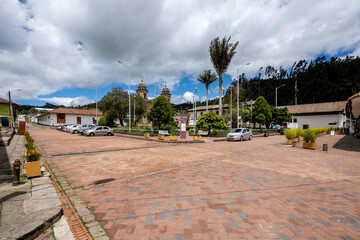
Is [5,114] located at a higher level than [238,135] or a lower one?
higher

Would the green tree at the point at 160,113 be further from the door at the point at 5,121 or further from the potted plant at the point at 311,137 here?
the door at the point at 5,121

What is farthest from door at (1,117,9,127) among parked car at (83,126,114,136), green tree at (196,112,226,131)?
green tree at (196,112,226,131)

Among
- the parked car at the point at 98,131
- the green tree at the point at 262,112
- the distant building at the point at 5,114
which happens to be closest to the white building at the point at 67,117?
the distant building at the point at 5,114

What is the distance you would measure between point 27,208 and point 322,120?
49892mm

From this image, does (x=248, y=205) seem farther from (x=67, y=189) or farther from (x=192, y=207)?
(x=67, y=189)

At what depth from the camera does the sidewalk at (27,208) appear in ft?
8.91

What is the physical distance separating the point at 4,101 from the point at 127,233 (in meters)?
42.7

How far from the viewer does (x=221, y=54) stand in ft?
80.0

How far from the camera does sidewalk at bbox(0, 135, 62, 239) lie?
8.91ft

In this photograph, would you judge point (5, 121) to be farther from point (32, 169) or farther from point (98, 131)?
point (32, 169)

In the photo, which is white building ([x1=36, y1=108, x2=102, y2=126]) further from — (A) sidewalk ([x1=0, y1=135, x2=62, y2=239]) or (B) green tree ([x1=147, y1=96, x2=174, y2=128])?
(A) sidewalk ([x1=0, y1=135, x2=62, y2=239])

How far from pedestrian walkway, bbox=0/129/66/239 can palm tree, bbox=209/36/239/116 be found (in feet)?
73.4

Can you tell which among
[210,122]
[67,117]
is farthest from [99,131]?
[67,117]

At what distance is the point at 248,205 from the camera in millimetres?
3811
